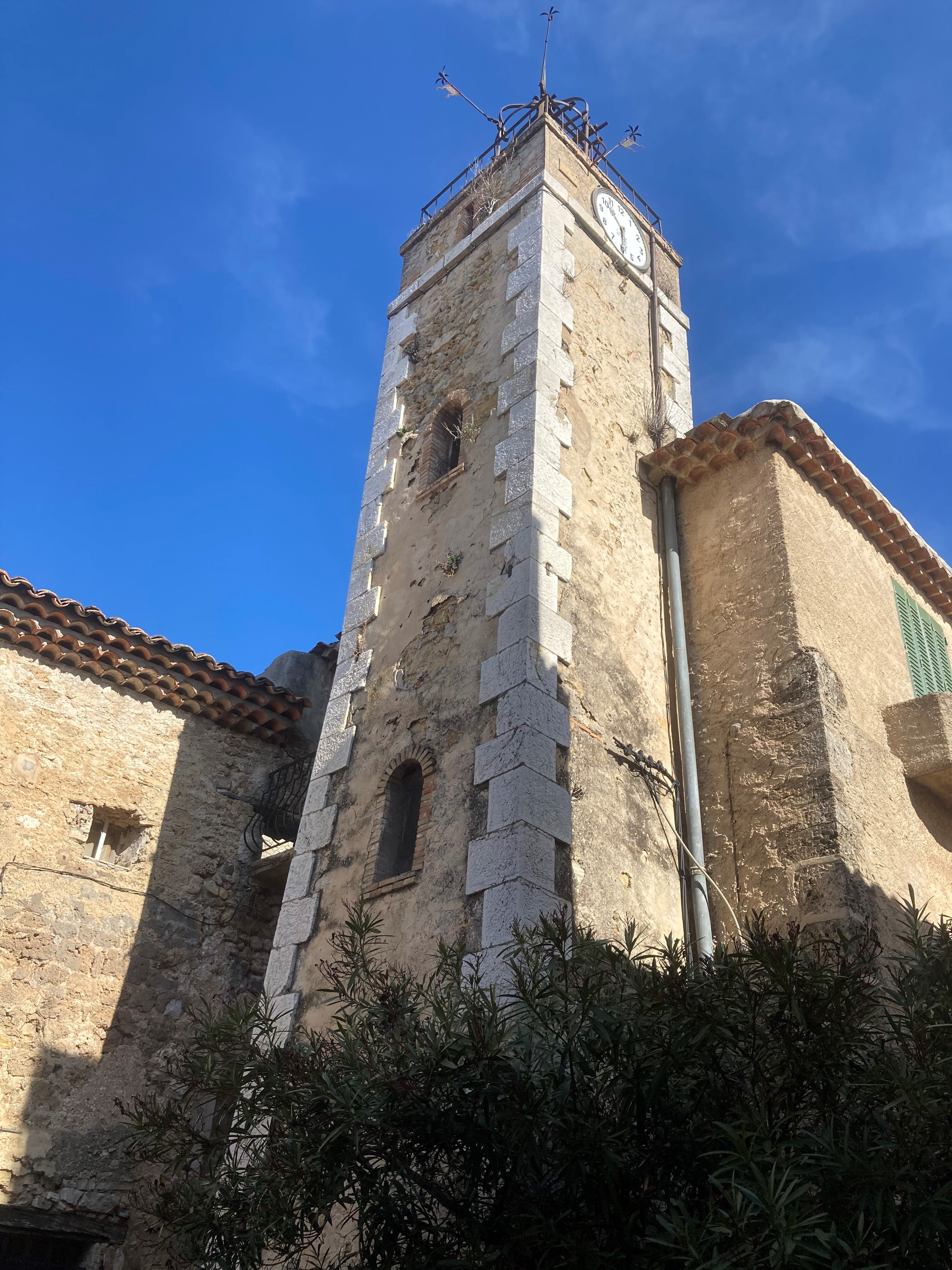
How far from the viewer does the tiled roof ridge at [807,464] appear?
8820 millimetres

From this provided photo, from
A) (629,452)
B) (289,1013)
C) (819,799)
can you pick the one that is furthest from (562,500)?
(289,1013)

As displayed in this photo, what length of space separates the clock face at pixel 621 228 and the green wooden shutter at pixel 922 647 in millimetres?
4487

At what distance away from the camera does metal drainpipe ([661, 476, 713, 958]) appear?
7.27 metres

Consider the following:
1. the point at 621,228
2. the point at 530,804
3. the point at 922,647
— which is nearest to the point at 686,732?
the point at 530,804

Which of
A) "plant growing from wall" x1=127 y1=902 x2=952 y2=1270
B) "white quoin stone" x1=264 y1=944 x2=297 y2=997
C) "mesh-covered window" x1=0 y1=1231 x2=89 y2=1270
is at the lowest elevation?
"mesh-covered window" x1=0 y1=1231 x2=89 y2=1270

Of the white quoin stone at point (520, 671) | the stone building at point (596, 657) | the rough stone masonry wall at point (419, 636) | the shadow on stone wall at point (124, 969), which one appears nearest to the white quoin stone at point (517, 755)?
the stone building at point (596, 657)

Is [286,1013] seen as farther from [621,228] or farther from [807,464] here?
[621,228]

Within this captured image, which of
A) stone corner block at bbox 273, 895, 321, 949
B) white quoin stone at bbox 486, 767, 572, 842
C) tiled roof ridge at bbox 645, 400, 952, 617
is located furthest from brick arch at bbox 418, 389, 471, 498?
stone corner block at bbox 273, 895, 321, 949

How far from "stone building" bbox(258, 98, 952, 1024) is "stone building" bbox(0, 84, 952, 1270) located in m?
0.03

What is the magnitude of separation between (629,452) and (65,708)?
541cm

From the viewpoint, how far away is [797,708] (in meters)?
7.49

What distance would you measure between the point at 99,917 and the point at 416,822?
300cm

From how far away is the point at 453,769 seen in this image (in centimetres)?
734

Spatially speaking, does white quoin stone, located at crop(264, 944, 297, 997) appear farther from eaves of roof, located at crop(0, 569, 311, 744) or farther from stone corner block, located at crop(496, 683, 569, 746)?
eaves of roof, located at crop(0, 569, 311, 744)
